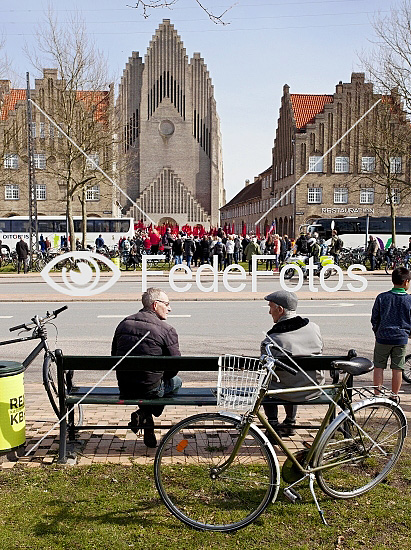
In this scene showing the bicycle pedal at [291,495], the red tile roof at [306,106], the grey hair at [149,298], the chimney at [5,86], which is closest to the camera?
the bicycle pedal at [291,495]

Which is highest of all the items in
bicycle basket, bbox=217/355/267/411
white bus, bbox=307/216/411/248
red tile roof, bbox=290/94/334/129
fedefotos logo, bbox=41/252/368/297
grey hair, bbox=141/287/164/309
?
red tile roof, bbox=290/94/334/129

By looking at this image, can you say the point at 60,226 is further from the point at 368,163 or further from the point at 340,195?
the point at 368,163

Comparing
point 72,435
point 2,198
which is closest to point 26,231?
point 2,198

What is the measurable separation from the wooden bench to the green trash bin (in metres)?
0.34

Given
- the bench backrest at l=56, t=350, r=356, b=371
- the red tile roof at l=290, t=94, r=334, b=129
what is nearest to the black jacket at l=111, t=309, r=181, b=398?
the bench backrest at l=56, t=350, r=356, b=371

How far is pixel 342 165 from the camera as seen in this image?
53750 millimetres

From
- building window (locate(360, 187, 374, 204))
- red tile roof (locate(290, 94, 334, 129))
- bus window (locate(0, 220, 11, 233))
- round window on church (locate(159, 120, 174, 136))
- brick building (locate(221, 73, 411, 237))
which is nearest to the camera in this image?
bus window (locate(0, 220, 11, 233))

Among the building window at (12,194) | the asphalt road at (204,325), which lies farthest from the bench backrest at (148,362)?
the building window at (12,194)

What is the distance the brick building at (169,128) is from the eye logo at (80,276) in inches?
1538

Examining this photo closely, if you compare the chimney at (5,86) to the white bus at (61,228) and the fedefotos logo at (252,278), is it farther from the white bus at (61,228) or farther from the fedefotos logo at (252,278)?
the fedefotos logo at (252,278)

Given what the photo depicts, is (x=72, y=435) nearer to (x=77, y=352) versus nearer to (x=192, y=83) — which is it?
(x=77, y=352)

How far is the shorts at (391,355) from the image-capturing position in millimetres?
6336

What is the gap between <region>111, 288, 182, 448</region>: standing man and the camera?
497cm

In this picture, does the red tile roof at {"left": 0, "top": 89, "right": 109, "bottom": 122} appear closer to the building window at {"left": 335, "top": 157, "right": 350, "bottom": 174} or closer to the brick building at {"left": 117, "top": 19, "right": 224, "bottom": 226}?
the building window at {"left": 335, "top": 157, "right": 350, "bottom": 174}
